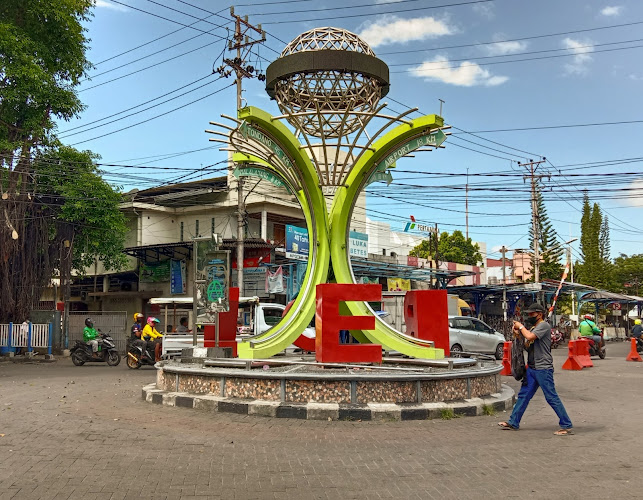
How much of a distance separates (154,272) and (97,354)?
15.2 m

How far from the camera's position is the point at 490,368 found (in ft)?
33.8

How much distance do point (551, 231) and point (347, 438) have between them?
4858cm

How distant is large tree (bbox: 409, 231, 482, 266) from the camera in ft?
175

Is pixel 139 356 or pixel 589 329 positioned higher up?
pixel 589 329

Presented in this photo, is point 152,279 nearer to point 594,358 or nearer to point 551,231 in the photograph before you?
point 594,358

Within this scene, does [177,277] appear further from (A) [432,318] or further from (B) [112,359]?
(A) [432,318]

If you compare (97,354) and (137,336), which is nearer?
(137,336)

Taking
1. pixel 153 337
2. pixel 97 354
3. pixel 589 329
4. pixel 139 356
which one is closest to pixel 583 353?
pixel 589 329

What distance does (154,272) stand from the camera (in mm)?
33594

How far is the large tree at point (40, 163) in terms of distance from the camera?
22.9 meters

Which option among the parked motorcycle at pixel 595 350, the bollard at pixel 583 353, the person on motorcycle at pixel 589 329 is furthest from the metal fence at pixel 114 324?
the parked motorcycle at pixel 595 350

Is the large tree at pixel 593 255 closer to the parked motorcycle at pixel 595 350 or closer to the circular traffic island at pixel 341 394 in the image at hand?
the parked motorcycle at pixel 595 350


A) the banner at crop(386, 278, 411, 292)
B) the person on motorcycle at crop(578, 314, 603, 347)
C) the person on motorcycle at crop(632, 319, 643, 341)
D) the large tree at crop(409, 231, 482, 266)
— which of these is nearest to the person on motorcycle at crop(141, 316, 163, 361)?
the person on motorcycle at crop(578, 314, 603, 347)

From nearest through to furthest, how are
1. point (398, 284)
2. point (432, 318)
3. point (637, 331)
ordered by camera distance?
point (432, 318)
point (637, 331)
point (398, 284)
